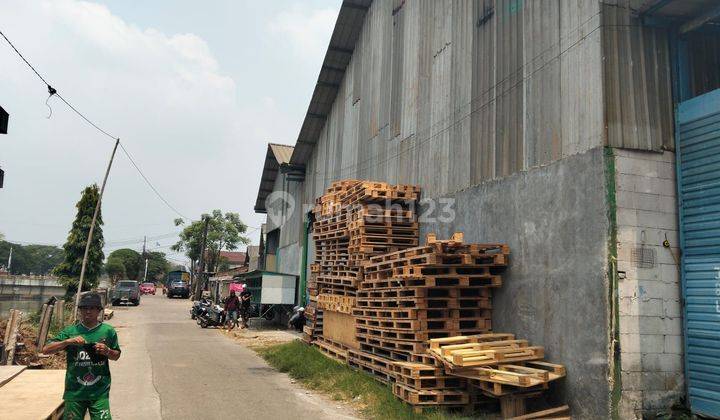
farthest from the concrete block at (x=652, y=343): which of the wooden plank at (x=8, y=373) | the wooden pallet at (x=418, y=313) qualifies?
the wooden plank at (x=8, y=373)

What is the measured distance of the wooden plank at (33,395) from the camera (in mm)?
6027

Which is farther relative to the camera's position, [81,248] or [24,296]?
[81,248]

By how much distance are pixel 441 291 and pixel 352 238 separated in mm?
3816

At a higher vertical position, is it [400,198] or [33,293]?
[400,198]

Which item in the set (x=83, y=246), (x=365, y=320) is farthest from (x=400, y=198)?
(x=83, y=246)

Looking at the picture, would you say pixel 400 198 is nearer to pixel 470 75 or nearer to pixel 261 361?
pixel 470 75

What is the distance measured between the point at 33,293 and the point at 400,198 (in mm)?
17813

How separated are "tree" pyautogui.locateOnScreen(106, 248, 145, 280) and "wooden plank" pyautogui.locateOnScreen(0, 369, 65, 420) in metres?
81.8

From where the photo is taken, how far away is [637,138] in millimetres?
6695

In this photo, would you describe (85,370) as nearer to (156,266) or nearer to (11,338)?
(11,338)

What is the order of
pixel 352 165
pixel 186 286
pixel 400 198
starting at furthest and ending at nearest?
1. pixel 186 286
2. pixel 352 165
3. pixel 400 198

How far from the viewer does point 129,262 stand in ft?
286

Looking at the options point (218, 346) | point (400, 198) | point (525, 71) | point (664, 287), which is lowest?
point (218, 346)

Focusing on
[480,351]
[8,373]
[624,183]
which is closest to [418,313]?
[480,351]
